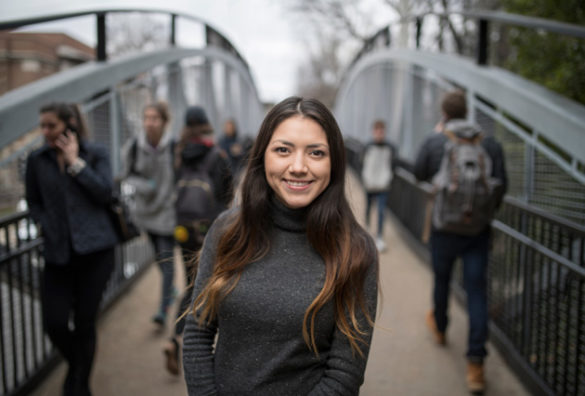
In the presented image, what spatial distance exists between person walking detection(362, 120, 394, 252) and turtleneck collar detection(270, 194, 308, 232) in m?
5.38

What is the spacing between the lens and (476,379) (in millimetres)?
3348

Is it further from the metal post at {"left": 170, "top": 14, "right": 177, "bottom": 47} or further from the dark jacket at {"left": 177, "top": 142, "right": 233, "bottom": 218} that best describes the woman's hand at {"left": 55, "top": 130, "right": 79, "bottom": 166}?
the metal post at {"left": 170, "top": 14, "right": 177, "bottom": 47}

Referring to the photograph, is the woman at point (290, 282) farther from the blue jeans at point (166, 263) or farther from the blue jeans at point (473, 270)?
the blue jeans at point (166, 263)

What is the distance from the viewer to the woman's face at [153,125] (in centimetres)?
388

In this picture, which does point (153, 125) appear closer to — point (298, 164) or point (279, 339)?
point (298, 164)

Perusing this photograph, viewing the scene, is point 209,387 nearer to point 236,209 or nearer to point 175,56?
point 236,209

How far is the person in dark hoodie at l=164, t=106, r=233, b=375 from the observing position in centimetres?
351

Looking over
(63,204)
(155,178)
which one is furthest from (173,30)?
(63,204)

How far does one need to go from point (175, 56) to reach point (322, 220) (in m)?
5.93

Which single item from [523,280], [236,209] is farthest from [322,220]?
[523,280]

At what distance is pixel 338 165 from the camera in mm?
1712

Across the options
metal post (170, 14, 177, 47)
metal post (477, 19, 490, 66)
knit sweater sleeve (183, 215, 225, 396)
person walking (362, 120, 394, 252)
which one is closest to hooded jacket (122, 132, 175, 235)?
knit sweater sleeve (183, 215, 225, 396)

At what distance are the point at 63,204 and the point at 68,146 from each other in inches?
13.5

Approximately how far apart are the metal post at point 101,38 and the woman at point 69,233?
212 cm
